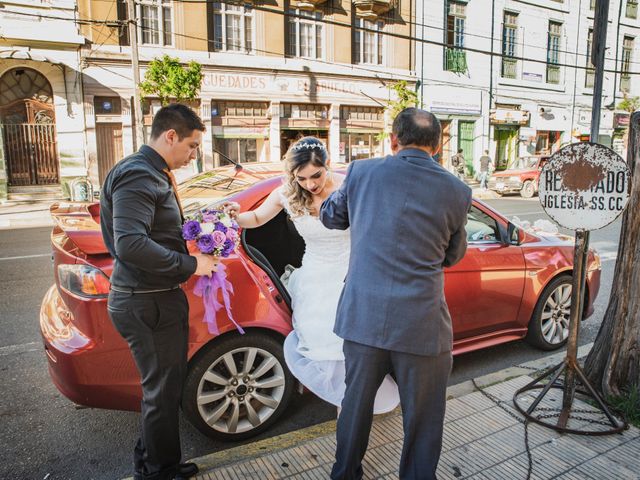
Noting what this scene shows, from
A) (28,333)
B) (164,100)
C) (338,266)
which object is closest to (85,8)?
(164,100)

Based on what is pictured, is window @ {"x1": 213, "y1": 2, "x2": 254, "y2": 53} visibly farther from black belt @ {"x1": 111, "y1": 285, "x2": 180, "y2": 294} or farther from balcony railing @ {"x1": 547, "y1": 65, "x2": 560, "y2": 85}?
black belt @ {"x1": 111, "y1": 285, "x2": 180, "y2": 294}

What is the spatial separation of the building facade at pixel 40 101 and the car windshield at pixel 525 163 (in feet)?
54.1

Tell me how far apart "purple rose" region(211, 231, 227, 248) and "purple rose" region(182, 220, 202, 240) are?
0.34ft

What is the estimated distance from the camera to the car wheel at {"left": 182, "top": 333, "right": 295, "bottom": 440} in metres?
3.13

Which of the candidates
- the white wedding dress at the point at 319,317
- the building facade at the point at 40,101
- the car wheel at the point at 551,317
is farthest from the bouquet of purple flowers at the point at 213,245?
the building facade at the point at 40,101

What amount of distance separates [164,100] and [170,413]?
16.4m

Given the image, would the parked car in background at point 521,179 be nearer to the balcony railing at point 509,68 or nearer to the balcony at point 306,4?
the balcony railing at point 509,68

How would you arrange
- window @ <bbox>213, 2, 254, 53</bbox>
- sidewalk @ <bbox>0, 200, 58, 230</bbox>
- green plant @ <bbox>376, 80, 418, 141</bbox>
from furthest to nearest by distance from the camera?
green plant @ <bbox>376, 80, 418, 141</bbox> < window @ <bbox>213, 2, 254, 53</bbox> < sidewalk @ <bbox>0, 200, 58, 230</bbox>

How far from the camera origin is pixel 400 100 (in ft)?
72.5

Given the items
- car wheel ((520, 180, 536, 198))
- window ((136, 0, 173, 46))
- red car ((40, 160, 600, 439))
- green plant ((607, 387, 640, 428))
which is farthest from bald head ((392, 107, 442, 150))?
car wheel ((520, 180, 536, 198))

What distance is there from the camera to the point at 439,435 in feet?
7.89

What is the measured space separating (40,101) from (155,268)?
57.2ft

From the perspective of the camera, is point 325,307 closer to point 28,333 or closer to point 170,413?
point 170,413

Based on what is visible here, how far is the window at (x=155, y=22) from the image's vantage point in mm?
18359
